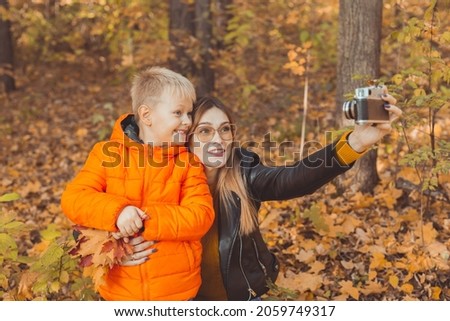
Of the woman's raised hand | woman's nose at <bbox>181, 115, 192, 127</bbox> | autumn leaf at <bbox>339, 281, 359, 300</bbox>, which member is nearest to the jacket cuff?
the woman's raised hand

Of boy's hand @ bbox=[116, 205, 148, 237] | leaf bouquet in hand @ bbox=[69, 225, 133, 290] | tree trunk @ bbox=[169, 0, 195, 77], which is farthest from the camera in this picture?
tree trunk @ bbox=[169, 0, 195, 77]

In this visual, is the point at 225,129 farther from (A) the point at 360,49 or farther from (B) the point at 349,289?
(A) the point at 360,49

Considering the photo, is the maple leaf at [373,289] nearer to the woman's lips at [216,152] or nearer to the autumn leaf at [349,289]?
the autumn leaf at [349,289]

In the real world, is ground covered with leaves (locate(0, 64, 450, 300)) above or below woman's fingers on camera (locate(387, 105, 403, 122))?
below

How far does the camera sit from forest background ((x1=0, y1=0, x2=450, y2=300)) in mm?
3680

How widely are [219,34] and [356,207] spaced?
5.99 m

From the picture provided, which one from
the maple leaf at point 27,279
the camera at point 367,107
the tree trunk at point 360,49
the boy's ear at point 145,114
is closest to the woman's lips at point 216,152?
the boy's ear at point 145,114

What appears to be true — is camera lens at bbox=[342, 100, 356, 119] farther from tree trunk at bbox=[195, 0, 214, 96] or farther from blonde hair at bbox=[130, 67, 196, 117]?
tree trunk at bbox=[195, 0, 214, 96]

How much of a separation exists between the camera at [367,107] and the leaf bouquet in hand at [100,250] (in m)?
1.25

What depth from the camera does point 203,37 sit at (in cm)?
910

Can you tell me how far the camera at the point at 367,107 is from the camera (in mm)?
2227

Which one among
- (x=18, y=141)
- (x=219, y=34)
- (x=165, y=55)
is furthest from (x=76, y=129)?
(x=219, y=34)

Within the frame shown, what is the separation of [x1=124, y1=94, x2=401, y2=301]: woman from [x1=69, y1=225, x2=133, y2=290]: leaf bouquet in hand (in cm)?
56
